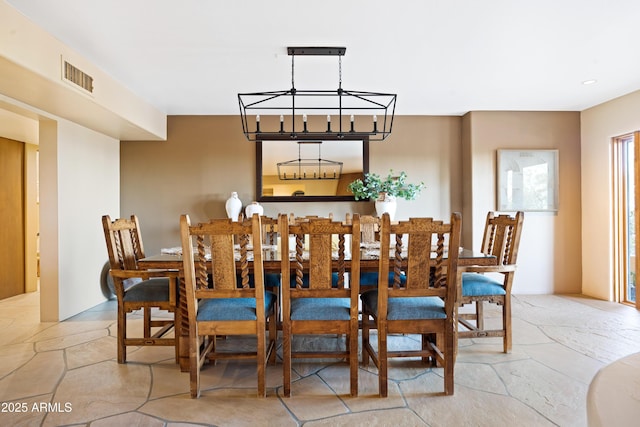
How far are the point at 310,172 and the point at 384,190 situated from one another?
0.98 meters

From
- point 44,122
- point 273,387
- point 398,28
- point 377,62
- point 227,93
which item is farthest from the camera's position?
point 227,93

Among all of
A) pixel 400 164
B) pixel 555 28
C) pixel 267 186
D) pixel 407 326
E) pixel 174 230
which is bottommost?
pixel 407 326

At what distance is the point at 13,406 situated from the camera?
6.36ft

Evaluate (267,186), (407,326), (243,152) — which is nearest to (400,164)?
(267,186)

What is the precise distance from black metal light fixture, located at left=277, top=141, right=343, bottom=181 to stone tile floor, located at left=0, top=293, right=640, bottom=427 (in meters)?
2.31

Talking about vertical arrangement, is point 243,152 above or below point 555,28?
below

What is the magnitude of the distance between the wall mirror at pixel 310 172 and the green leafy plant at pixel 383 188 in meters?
0.20

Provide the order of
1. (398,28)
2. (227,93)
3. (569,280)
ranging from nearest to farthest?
(398,28), (227,93), (569,280)

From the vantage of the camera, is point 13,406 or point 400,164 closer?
point 13,406

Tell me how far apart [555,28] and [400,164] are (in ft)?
7.78

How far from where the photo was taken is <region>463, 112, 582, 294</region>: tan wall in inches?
177

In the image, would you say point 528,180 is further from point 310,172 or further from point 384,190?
point 310,172

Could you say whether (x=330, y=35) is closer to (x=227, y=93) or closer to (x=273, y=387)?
(x=227, y=93)

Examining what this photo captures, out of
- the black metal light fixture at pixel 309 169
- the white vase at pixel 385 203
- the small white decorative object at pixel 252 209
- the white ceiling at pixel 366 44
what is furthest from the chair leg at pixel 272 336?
the black metal light fixture at pixel 309 169
